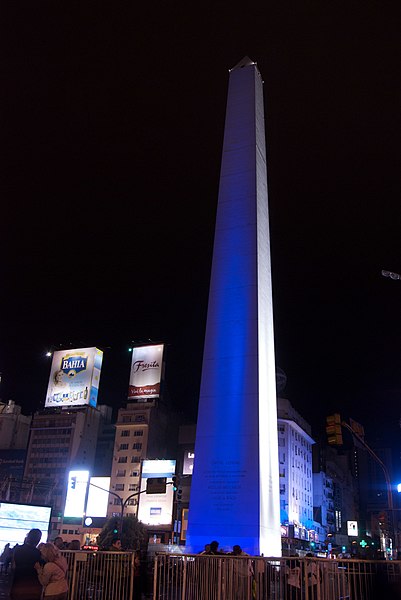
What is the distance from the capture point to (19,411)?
10450 centimetres

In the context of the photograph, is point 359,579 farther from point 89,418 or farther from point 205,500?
point 89,418

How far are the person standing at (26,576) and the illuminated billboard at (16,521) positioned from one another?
7.70 meters

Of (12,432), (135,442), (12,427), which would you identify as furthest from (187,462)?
(12,427)

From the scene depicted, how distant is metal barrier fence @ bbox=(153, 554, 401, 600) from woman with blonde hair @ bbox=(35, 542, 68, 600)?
1927 millimetres

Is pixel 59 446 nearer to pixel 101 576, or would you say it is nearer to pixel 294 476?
pixel 294 476

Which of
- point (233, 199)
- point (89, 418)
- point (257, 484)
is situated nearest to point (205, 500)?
point (257, 484)

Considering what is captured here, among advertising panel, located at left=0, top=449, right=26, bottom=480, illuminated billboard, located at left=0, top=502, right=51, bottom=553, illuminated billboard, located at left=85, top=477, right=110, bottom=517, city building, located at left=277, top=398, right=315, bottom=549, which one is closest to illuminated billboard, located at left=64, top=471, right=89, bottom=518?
illuminated billboard, located at left=85, top=477, right=110, bottom=517

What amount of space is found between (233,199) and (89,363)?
5938 cm

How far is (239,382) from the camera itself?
18.3 m

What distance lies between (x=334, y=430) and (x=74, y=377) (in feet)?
221

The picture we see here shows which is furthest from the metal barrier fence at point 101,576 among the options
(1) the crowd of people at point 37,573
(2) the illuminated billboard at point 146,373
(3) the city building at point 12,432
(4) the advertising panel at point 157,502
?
(3) the city building at point 12,432

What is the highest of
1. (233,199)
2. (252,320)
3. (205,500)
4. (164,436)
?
(164,436)

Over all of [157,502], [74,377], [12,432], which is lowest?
[157,502]

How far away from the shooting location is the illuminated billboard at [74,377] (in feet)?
253
